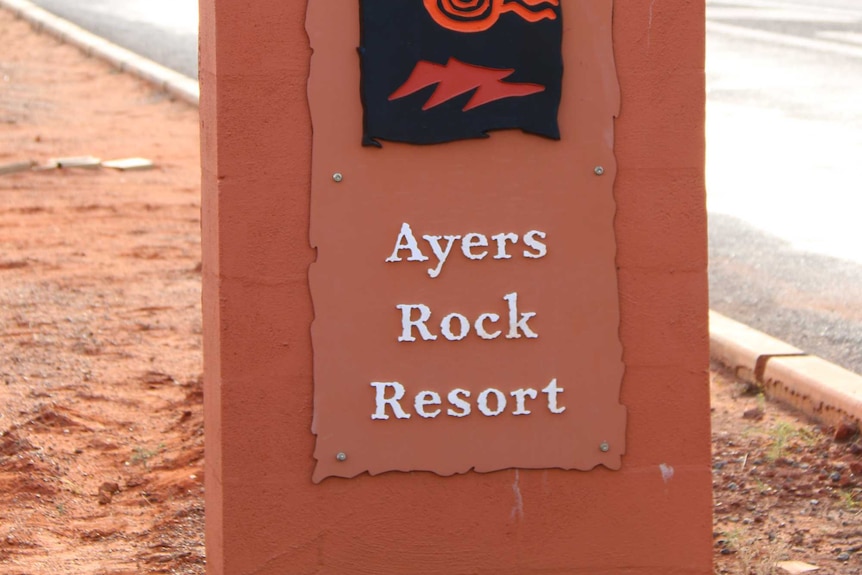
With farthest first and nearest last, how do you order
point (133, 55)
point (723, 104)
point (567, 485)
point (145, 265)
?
point (133, 55), point (723, 104), point (145, 265), point (567, 485)

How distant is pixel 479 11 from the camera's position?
322cm

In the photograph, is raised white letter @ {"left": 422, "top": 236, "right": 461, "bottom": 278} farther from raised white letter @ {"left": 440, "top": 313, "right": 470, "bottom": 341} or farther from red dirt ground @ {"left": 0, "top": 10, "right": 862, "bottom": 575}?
red dirt ground @ {"left": 0, "top": 10, "right": 862, "bottom": 575}

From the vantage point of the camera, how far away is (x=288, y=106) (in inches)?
127

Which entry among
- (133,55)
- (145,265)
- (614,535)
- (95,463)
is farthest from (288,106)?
(133,55)

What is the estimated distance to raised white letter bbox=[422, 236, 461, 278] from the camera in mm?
3318

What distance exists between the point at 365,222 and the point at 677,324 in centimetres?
80

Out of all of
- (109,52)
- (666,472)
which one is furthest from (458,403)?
(109,52)

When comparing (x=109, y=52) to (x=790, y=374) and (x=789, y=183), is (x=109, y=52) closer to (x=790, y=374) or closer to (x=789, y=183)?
(x=789, y=183)

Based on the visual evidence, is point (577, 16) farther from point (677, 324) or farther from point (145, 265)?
point (145, 265)

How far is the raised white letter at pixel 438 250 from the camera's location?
10.9ft

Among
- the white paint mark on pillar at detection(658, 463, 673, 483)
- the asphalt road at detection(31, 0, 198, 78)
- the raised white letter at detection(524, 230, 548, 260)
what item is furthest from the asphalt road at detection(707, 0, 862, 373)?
the asphalt road at detection(31, 0, 198, 78)

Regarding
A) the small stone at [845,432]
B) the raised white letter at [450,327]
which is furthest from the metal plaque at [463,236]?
the small stone at [845,432]

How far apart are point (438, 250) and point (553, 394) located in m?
0.46

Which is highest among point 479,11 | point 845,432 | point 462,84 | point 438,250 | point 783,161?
point 479,11
